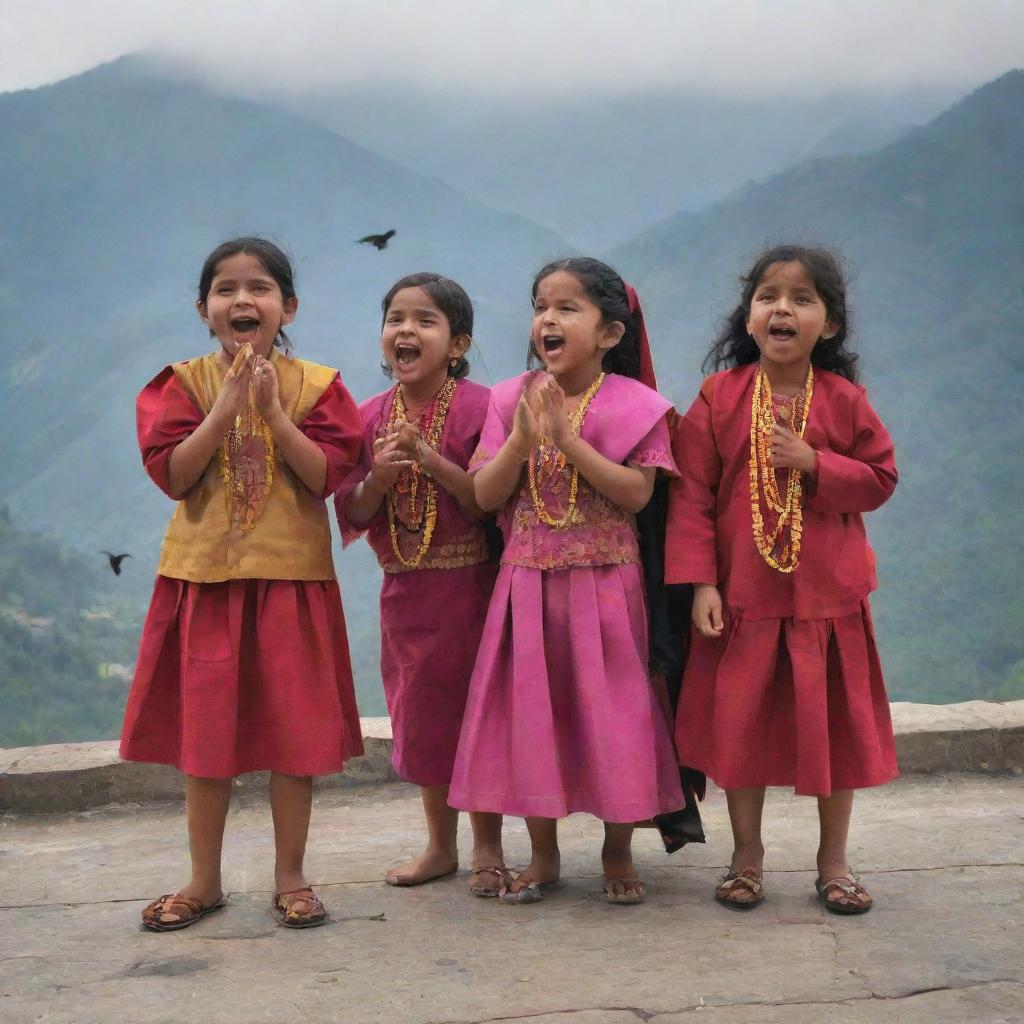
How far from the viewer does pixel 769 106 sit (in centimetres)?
1403

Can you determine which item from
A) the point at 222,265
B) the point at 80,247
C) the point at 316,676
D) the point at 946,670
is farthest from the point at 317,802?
the point at 80,247

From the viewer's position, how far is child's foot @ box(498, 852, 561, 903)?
2869 millimetres

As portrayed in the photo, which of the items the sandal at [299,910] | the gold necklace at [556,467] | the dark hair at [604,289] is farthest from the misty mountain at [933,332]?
the sandal at [299,910]

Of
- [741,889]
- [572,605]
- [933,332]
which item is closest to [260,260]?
[572,605]

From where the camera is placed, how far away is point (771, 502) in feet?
9.18

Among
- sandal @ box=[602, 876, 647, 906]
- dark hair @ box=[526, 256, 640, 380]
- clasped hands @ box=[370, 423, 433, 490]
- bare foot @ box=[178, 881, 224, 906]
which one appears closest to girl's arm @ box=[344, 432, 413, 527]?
clasped hands @ box=[370, 423, 433, 490]

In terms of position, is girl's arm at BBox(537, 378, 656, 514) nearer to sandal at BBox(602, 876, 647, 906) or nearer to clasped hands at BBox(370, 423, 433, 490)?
clasped hands at BBox(370, 423, 433, 490)

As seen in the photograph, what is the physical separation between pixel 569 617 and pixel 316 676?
1.94 feet

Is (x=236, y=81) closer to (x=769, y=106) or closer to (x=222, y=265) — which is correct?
(x=769, y=106)

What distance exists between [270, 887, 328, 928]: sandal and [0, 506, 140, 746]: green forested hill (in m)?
9.27

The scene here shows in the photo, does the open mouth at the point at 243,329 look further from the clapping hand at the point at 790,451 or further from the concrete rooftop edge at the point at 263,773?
the concrete rooftop edge at the point at 263,773

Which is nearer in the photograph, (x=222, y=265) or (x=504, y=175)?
(x=222, y=265)

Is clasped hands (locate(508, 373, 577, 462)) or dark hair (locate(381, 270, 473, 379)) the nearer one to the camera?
clasped hands (locate(508, 373, 577, 462))

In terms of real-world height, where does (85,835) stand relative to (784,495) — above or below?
below
